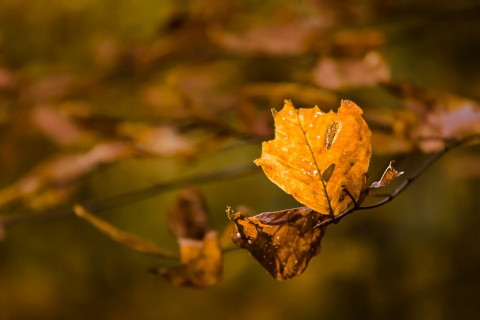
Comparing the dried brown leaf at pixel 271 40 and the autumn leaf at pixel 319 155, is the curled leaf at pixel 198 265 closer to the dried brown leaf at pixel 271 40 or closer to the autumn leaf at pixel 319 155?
the autumn leaf at pixel 319 155

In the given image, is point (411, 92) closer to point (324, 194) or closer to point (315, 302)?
point (324, 194)

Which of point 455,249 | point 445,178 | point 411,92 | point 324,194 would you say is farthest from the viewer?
point 445,178

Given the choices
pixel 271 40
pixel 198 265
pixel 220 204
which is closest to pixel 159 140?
pixel 271 40

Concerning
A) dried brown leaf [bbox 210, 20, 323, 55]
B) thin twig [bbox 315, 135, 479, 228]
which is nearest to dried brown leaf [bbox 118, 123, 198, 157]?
Result: dried brown leaf [bbox 210, 20, 323, 55]

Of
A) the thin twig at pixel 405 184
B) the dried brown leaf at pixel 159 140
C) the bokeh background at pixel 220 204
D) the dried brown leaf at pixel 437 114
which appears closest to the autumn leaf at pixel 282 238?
the thin twig at pixel 405 184

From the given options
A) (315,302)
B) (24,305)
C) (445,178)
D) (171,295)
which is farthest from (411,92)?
(24,305)

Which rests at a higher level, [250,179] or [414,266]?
[250,179]

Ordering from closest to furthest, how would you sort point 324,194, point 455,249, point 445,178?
point 324,194
point 455,249
point 445,178
